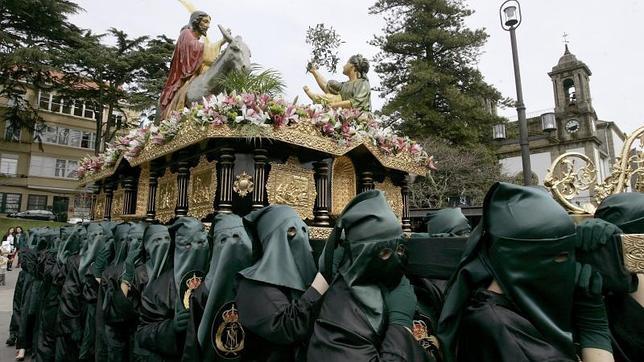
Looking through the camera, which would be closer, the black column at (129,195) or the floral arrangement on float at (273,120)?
the floral arrangement on float at (273,120)

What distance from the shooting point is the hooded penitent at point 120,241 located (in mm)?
4801

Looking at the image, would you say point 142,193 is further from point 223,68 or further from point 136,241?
point 136,241

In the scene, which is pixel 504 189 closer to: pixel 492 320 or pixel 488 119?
pixel 492 320

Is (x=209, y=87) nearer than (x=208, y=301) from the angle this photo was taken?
No

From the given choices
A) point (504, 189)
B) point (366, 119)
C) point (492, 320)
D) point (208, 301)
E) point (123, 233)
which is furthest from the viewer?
point (366, 119)

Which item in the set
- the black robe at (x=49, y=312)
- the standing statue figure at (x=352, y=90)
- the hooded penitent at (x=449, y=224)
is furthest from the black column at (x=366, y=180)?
the black robe at (x=49, y=312)

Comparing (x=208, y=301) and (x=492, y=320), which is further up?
(x=492, y=320)

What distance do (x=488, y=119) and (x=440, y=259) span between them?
25853 millimetres

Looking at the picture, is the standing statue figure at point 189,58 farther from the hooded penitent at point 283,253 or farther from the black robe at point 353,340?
the black robe at point 353,340

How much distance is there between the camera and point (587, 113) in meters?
39.3

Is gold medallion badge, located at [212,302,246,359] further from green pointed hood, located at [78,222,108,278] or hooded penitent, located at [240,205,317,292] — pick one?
green pointed hood, located at [78,222,108,278]

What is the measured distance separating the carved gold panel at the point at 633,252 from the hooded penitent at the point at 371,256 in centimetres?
93

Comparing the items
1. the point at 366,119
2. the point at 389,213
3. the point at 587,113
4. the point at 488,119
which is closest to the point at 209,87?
the point at 366,119

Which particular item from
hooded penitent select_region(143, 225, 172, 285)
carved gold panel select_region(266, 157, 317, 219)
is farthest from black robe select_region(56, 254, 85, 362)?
carved gold panel select_region(266, 157, 317, 219)
